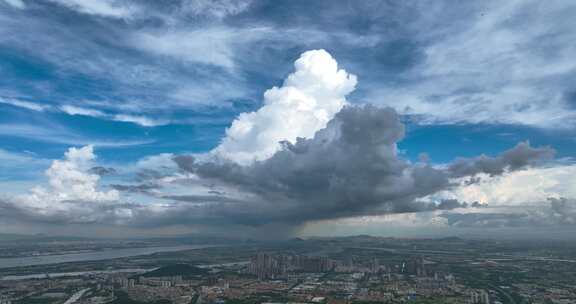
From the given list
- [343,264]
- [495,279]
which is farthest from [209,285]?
[495,279]

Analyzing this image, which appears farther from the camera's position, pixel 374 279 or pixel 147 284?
pixel 374 279

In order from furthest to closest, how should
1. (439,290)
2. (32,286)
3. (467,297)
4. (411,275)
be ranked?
(411,275) < (32,286) < (439,290) < (467,297)

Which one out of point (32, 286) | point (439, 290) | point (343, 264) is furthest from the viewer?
point (343, 264)

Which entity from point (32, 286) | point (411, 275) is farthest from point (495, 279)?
point (32, 286)

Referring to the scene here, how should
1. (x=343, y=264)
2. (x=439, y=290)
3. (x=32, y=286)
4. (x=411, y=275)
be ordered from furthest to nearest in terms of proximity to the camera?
(x=343, y=264) → (x=411, y=275) → (x=32, y=286) → (x=439, y=290)

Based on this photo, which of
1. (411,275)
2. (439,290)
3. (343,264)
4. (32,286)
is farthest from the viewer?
(343,264)

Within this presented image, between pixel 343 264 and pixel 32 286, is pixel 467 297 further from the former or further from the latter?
pixel 32 286

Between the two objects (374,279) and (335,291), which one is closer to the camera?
(335,291)

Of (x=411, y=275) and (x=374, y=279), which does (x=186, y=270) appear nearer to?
(x=374, y=279)

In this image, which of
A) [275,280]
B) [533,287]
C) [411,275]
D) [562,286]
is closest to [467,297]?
[533,287]
